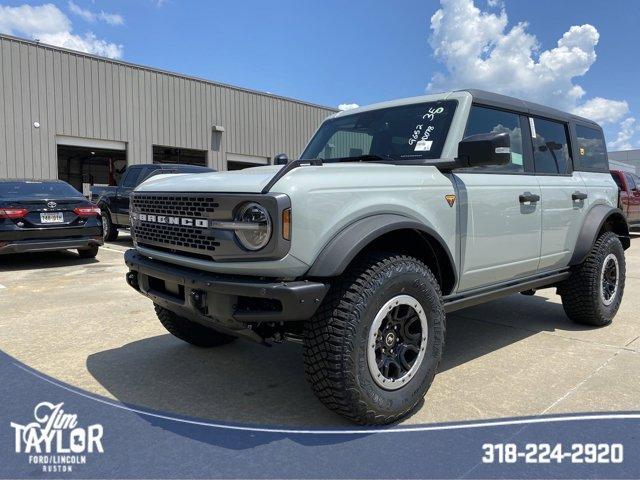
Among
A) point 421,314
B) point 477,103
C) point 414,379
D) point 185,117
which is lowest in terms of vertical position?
point 414,379

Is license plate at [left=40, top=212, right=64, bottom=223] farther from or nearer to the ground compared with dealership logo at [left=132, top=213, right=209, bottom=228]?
nearer to the ground

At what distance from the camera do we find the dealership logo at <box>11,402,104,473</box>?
240 centimetres

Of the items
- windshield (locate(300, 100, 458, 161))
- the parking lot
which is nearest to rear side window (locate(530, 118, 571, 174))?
windshield (locate(300, 100, 458, 161))

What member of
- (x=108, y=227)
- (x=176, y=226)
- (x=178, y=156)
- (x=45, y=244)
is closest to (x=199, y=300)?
(x=176, y=226)

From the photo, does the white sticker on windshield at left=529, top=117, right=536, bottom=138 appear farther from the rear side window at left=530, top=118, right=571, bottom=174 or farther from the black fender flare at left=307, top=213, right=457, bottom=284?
the black fender flare at left=307, top=213, right=457, bottom=284

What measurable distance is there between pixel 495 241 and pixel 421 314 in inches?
40.0

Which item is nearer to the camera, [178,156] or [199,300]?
[199,300]

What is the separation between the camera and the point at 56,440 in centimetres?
260

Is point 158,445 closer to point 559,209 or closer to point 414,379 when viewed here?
point 414,379

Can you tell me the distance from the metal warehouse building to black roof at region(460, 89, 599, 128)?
16450 millimetres

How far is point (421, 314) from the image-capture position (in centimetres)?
285

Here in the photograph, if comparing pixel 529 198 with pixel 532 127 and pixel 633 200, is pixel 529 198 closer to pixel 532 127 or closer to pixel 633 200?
pixel 532 127

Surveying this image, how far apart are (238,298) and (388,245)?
3.08 feet

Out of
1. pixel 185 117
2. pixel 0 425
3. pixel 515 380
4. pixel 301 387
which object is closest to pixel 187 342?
pixel 301 387
